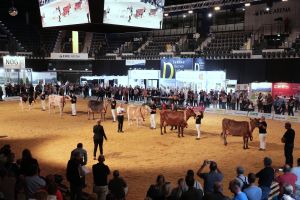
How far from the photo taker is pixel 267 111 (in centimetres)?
2884

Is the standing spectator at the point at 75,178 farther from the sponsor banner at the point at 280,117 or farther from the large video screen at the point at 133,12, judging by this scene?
the sponsor banner at the point at 280,117

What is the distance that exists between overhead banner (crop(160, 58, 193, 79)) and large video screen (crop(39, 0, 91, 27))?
14.3 meters

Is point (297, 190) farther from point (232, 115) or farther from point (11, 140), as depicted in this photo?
point (232, 115)

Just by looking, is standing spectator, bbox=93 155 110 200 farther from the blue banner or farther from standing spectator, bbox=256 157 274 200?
the blue banner

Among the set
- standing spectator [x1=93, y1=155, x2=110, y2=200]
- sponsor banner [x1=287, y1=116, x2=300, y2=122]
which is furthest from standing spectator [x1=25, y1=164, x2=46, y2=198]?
sponsor banner [x1=287, y1=116, x2=300, y2=122]

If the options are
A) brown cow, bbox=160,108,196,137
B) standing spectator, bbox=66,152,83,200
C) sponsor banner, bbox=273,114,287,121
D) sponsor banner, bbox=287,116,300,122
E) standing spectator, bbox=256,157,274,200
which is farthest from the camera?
sponsor banner, bbox=273,114,287,121

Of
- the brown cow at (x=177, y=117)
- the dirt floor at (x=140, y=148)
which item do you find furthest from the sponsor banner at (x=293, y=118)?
the brown cow at (x=177, y=117)

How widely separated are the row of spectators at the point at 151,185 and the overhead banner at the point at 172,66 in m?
25.8

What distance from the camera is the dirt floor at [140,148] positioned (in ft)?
44.9

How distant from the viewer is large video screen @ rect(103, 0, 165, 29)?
2098cm

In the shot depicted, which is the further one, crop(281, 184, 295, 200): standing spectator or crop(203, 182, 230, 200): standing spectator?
crop(281, 184, 295, 200): standing spectator

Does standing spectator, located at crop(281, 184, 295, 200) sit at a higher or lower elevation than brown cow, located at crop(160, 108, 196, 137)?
lower

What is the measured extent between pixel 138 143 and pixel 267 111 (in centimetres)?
1398

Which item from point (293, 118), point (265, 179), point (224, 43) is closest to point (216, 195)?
point (265, 179)
